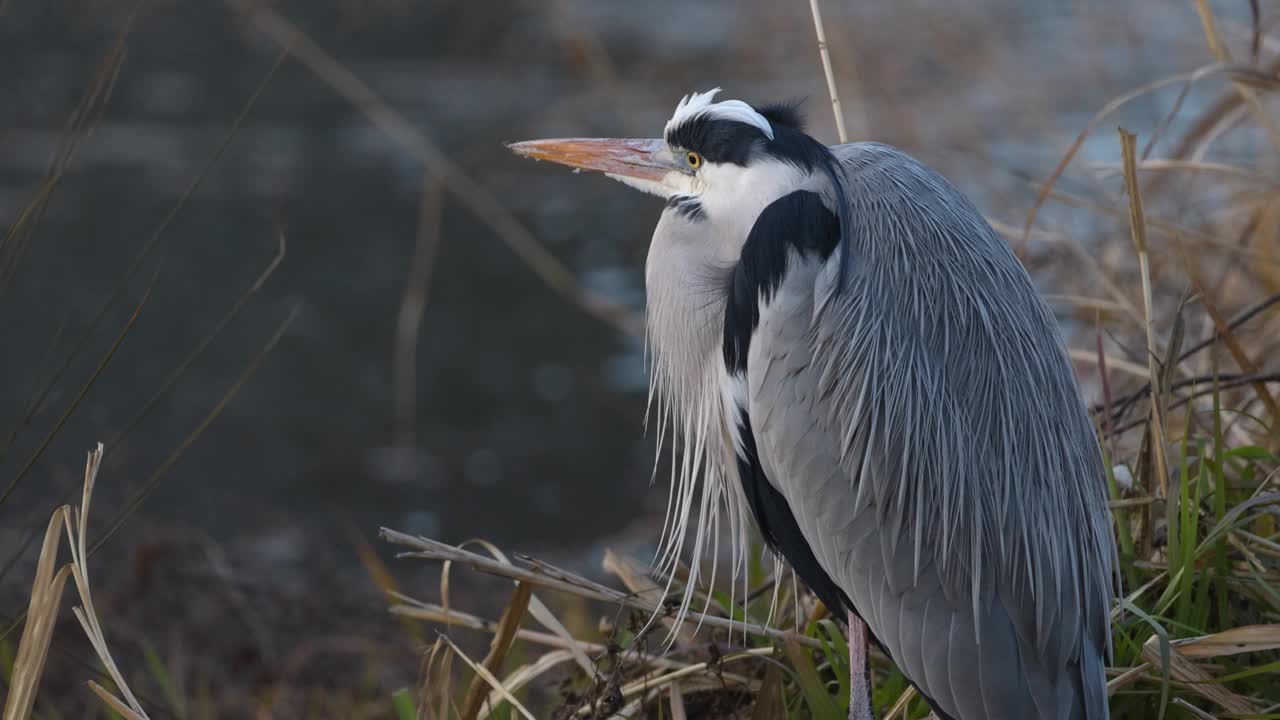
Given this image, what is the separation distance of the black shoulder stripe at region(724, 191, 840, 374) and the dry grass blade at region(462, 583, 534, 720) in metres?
0.55

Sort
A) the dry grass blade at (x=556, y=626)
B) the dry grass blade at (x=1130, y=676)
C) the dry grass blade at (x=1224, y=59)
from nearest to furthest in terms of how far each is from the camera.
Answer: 1. the dry grass blade at (x=1130, y=676)
2. the dry grass blade at (x=556, y=626)
3. the dry grass blade at (x=1224, y=59)

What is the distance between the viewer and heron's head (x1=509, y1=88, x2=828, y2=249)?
234cm

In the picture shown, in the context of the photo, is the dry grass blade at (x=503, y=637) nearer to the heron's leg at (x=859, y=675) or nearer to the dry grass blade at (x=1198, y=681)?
the heron's leg at (x=859, y=675)

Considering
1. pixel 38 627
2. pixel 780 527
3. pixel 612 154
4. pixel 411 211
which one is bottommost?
pixel 411 211

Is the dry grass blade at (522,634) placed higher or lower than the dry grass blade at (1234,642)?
lower

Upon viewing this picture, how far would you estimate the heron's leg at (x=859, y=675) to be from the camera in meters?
2.23

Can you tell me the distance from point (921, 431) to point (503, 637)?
0.75m

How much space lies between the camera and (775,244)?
7.30 feet

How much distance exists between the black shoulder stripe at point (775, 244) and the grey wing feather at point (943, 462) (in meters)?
0.03

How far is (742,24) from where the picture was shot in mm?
12352

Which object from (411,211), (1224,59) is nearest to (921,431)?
(1224,59)

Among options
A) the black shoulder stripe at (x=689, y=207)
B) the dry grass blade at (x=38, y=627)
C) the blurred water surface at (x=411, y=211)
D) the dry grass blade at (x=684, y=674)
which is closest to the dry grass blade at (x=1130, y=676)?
the dry grass blade at (x=684, y=674)

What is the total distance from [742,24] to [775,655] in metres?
10.5

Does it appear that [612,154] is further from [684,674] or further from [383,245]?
[383,245]
